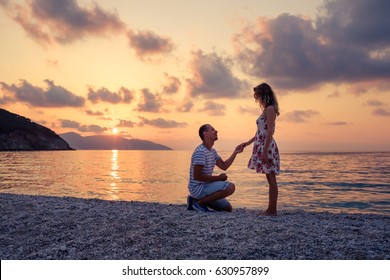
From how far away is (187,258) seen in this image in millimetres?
6152

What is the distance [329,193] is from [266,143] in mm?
15883

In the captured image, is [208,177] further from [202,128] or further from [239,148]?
[202,128]

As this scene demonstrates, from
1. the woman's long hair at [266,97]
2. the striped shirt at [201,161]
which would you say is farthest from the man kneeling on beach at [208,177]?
the woman's long hair at [266,97]

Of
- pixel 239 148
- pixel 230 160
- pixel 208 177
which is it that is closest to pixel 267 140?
pixel 239 148

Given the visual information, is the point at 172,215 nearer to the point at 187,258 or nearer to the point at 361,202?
the point at 187,258

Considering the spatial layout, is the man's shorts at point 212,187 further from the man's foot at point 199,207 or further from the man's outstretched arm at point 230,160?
the man's outstretched arm at point 230,160

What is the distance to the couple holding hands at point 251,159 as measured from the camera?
8.73 metres

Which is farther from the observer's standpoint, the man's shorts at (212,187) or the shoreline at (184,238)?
the man's shorts at (212,187)

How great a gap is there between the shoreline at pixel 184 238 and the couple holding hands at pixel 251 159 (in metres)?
0.64

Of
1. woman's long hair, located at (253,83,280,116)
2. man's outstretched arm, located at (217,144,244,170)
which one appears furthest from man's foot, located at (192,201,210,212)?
woman's long hair, located at (253,83,280,116)

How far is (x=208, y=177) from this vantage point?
9242 millimetres

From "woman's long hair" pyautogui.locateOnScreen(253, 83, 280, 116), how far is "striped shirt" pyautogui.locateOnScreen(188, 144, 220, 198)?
184 centimetres

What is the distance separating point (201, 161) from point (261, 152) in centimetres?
155

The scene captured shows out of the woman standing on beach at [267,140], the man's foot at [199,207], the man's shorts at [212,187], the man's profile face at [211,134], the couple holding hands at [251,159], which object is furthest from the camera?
the man's foot at [199,207]
